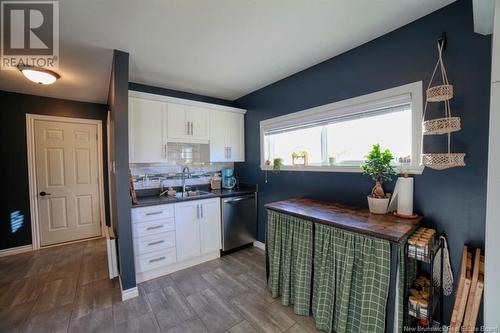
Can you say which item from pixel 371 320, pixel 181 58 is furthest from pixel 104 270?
pixel 371 320

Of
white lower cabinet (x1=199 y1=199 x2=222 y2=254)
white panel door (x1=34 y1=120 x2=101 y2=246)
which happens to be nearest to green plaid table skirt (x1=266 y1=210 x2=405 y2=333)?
white lower cabinet (x1=199 y1=199 x2=222 y2=254)

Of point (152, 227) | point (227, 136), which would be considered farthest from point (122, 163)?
point (227, 136)

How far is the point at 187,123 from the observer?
9.72 feet

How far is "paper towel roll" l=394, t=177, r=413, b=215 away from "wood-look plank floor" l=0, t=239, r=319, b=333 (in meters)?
1.22

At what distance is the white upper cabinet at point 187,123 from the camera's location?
2828mm

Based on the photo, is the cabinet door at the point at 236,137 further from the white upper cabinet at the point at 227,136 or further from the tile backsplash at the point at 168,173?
the tile backsplash at the point at 168,173

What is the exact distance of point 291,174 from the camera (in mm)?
2732

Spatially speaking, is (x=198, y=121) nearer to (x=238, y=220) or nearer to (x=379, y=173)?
(x=238, y=220)

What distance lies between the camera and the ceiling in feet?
4.86

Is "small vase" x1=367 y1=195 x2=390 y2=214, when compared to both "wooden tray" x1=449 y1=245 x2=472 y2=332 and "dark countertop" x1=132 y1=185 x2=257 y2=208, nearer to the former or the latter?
"wooden tray" x1=449 y1=245 x2=472 y2=332

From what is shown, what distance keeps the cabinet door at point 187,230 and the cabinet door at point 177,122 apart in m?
0.99

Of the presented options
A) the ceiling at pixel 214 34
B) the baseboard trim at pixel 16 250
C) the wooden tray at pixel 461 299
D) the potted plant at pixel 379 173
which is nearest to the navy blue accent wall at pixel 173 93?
the ceiling at pixel 214 34

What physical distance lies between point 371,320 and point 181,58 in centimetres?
285

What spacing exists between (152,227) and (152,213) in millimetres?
165
